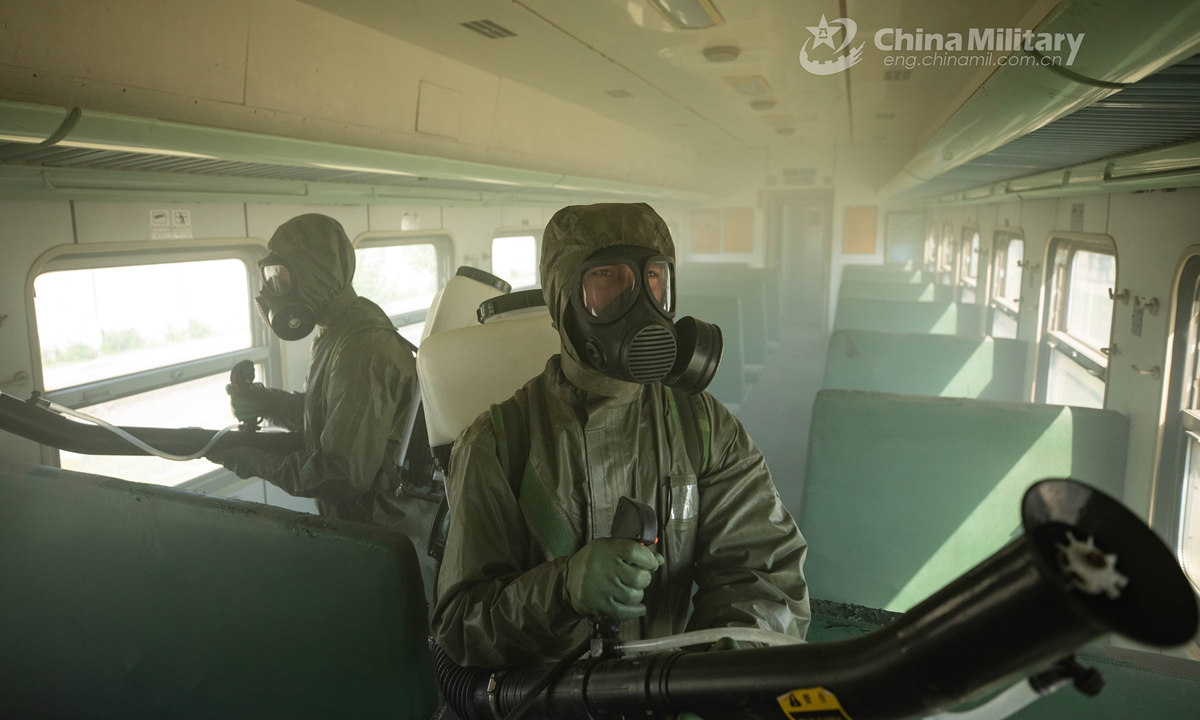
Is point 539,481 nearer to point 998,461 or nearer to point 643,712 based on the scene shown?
point 643,712

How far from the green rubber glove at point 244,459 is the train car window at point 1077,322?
3912 millimetres

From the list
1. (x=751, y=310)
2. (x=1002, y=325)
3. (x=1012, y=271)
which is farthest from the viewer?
(x=751, y=310)

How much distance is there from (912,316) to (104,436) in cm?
631

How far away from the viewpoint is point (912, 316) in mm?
6453

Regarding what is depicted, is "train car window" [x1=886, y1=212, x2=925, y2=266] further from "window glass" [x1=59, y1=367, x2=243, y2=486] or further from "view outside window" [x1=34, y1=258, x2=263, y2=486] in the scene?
"window glass" [x1=59, y1=367, x2=243, y2=486]

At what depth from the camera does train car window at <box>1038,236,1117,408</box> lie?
3.70m

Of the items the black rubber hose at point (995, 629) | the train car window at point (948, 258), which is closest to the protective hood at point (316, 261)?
the black rubber hose at point (995, 629)

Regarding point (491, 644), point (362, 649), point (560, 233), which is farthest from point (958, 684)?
point (362, 649)

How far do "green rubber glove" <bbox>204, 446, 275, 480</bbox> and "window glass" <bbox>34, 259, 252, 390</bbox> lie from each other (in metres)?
0.81

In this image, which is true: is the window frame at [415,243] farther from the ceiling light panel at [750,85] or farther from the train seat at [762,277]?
the train seat at [762,277]

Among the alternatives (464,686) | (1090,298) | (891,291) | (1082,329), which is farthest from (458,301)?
(891,291)

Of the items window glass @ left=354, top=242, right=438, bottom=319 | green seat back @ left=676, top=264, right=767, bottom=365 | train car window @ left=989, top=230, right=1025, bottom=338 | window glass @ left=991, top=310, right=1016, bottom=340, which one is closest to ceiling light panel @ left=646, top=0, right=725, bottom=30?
window glass @ left=354, top=242, right=438, bottom=319

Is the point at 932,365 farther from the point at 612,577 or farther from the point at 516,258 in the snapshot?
the point at 516,258

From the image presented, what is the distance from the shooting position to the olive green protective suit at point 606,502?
4.66 ft
